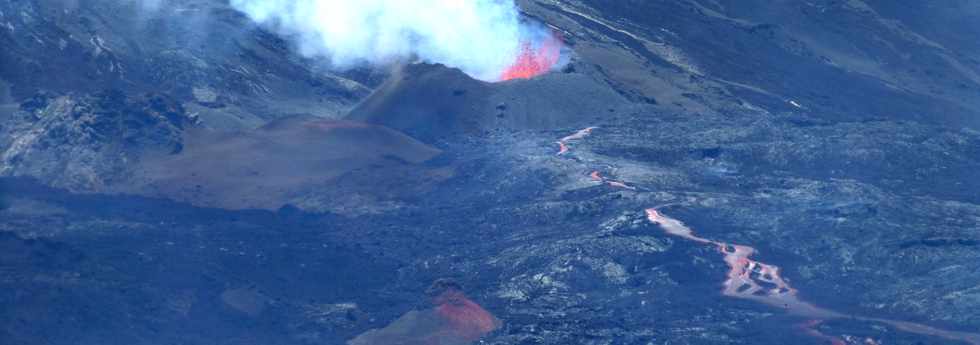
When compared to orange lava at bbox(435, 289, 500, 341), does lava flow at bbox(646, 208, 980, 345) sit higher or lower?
higher

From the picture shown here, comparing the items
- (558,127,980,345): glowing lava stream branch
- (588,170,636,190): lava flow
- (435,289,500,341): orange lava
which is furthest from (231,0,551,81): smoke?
(435,289,500,341): orange lava

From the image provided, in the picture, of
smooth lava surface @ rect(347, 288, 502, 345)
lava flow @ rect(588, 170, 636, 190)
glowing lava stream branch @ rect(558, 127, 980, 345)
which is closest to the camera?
smooth lava surface @ rect(347, 288, 502, 345)

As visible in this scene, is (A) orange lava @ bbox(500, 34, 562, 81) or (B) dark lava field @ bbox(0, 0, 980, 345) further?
(A) orange lava @ bbox(500, 34, 562, 81)

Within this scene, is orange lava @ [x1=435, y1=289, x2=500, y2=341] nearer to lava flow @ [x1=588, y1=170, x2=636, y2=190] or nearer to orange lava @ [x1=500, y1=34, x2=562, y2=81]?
lava flow @ [x1=588, y1=170, x2=636, y2=190]

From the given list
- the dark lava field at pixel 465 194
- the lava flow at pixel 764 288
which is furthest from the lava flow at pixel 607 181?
the lava flow at pixel 764 288

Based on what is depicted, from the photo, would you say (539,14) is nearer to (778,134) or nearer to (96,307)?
(778,134)

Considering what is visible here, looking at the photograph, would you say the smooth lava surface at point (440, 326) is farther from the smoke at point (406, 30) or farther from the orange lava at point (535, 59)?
the smoke at point (406, 30)
